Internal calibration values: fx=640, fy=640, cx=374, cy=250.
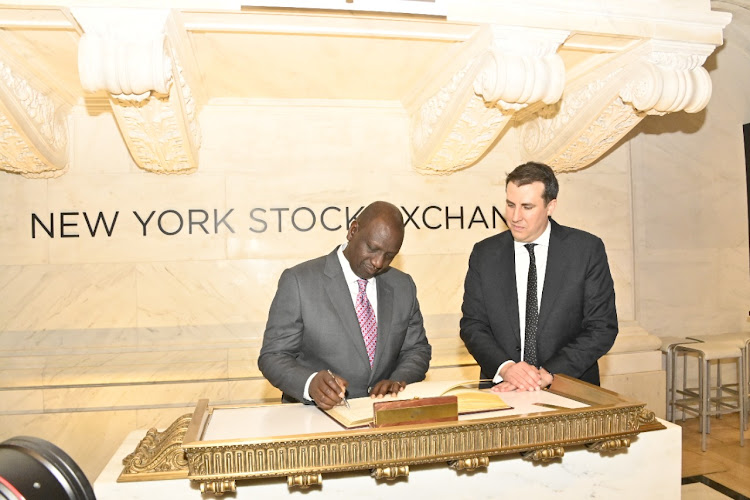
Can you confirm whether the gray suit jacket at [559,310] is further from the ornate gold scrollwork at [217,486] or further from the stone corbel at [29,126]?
the stone corbel at [29,126]

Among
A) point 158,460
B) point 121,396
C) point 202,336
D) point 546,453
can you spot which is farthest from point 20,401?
point 546,453

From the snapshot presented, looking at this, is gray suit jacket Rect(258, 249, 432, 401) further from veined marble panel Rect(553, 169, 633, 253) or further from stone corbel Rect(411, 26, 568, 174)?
veined marble panel Rect(553, 169, 633, 253)

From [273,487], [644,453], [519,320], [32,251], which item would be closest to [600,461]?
[644,453]

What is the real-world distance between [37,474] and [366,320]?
1.70 m

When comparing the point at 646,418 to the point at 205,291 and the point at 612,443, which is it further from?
the point at 205,291

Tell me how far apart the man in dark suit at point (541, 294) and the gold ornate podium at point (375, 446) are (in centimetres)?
70

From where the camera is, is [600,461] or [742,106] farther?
[742,106]

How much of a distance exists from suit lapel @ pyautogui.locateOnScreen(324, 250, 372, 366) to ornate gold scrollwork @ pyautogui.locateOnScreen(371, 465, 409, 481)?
0.73 meters

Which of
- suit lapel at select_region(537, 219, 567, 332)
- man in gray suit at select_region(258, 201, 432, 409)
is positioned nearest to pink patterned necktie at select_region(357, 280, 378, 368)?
man in gray suit at select_region(258, 201, 432, 409)

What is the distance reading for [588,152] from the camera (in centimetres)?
535

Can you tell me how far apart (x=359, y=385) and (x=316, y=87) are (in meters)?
2.98

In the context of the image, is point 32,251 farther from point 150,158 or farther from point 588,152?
point 588,152

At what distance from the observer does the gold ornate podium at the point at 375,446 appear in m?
1.76

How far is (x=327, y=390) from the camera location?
2.15 m
